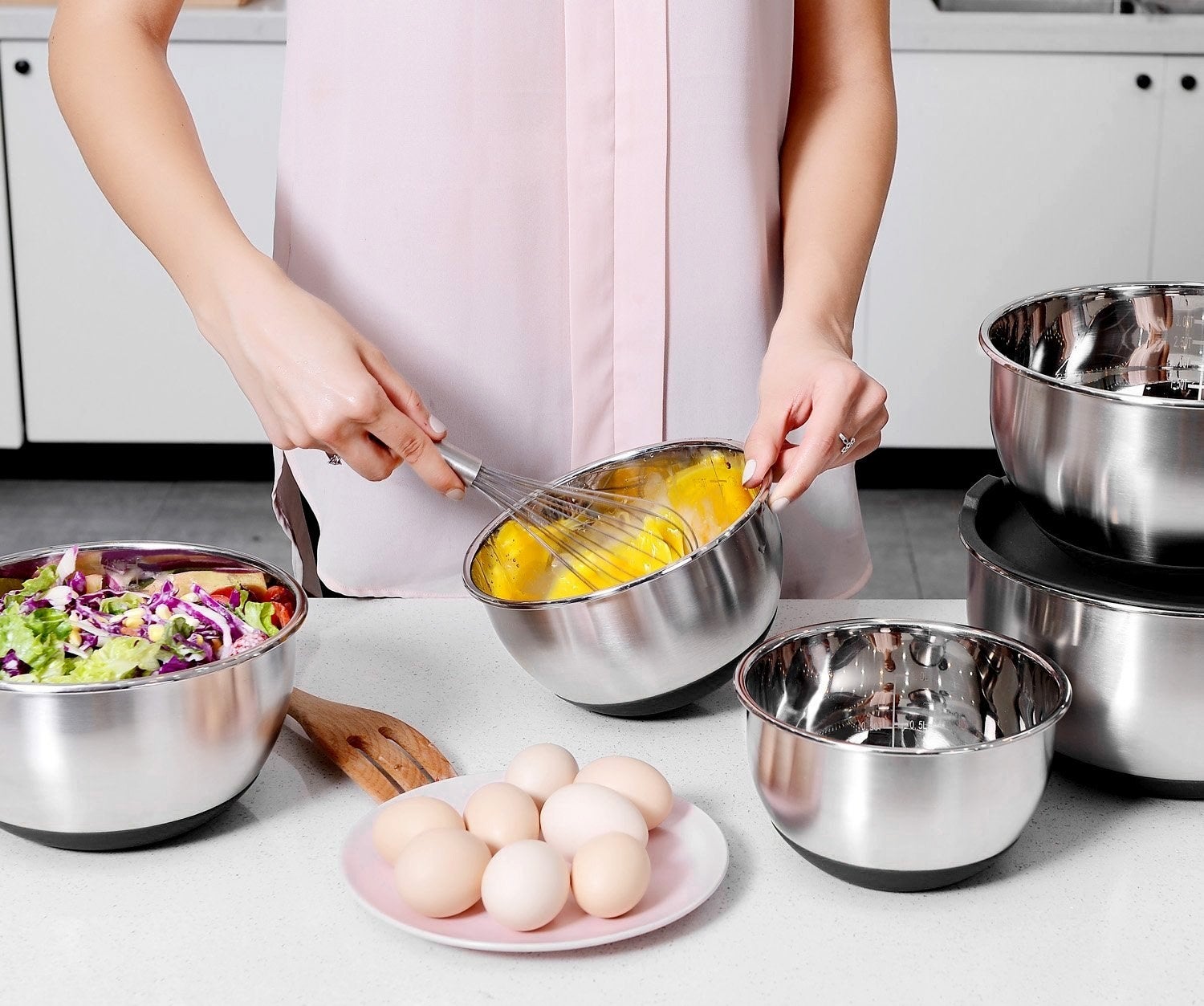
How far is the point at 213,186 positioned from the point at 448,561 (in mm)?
348

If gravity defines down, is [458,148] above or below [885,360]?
above

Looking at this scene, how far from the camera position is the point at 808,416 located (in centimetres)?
83

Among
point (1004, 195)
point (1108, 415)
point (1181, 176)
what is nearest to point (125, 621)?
point (1108, 415)

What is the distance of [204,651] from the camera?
27.3 inches

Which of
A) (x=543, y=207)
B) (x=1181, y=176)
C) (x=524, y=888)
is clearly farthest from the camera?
(x=1181, y=176)

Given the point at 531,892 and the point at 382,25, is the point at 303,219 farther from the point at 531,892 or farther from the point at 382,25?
the point at 531,892

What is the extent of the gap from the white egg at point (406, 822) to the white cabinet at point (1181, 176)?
8.06 feet

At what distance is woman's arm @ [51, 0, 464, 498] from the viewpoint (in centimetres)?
78

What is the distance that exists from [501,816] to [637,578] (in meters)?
0.17

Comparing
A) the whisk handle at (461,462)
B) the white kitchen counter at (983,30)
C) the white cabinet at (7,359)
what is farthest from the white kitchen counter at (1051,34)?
the whisk handle at (461,462)

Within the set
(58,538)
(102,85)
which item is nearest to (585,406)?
(102,85)

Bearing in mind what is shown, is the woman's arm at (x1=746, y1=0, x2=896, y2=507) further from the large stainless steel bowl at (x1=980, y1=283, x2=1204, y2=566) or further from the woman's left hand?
the large stainless steel bowl at (x1=980, y1=283, x2=1204, y2=566)

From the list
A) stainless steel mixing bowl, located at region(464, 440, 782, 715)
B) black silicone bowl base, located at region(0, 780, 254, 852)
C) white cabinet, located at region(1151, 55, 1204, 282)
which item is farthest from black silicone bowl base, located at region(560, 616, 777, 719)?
white cabinet, located at region(1151, 55, 1204, 282)

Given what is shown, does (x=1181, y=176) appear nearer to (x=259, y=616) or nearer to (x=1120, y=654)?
(x=1120, y=654)
